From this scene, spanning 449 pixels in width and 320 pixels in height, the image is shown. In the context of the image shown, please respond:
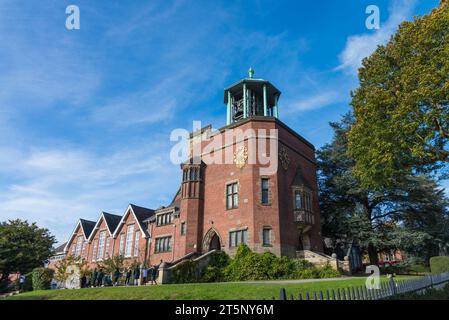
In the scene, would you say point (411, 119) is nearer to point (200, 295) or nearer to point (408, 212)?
point (200, 295)

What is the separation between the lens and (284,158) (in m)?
29.4

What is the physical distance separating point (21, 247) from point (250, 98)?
34.2 metres

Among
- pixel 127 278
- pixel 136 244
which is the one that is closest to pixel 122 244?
pixel 136 244

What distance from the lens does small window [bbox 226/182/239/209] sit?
28445 mm

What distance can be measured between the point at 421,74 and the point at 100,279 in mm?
28567

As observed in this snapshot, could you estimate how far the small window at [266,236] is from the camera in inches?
1014

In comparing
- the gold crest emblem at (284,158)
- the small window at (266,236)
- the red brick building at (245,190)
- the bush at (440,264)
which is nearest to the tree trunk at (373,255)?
the red brick building at (245,190)

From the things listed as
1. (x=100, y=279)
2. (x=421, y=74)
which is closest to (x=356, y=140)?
(x=421, y=74)

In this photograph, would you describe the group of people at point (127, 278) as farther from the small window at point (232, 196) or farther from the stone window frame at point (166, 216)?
the small window at point (232, 196)

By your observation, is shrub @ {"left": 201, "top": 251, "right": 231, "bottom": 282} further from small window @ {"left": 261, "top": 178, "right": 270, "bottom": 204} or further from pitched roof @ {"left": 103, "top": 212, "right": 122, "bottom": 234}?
pitched roof @ {"left": 103, "top": 212, "right": 122, "bottom": 234}

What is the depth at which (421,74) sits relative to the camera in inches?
675

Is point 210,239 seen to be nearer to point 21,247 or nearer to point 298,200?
point 298,200

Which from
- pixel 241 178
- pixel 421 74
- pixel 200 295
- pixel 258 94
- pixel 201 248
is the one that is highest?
pixel 258 94

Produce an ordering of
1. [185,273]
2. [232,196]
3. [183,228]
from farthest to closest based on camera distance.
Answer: [183,228] → [232,196] → [185,273]
